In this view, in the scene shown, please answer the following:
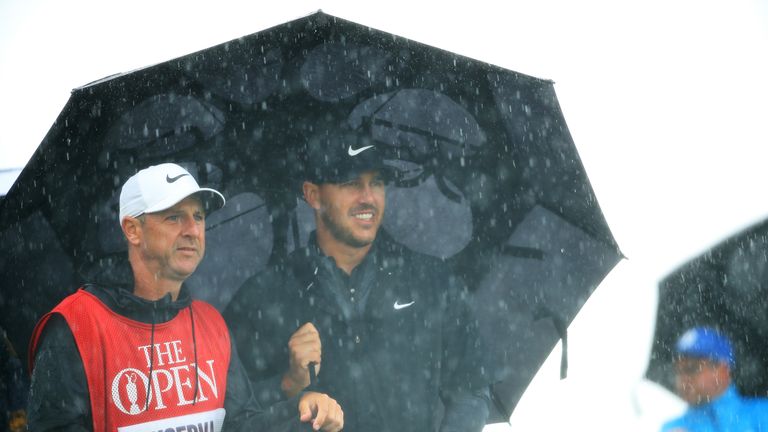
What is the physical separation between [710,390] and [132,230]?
11.4ft

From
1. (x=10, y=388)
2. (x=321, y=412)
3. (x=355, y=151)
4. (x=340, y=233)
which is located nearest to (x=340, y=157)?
(x=355, y=151)

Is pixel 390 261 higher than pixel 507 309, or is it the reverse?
pixel 390 261

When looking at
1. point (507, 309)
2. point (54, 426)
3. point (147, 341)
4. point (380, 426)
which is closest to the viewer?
point (54, 426)

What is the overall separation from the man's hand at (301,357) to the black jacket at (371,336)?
0.10 feet

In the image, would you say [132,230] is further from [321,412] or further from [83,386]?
[321,412]

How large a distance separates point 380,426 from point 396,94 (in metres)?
1.61

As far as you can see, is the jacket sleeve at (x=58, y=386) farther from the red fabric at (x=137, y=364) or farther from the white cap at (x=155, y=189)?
the white cap at (x=155, y=189)

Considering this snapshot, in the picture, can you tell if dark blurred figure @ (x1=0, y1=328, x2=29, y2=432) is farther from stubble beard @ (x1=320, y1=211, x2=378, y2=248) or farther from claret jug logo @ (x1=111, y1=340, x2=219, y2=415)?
stubble beard @ (x1=320, y1=211, x2=378, y2=248)

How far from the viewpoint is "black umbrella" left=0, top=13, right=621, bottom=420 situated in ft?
10.1

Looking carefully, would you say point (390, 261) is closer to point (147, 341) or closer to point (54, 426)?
point (147, 341)

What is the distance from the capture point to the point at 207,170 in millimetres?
3465

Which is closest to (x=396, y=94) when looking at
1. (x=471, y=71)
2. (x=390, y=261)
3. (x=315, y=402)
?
(x=471, y=71)

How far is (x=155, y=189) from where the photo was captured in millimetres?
3316

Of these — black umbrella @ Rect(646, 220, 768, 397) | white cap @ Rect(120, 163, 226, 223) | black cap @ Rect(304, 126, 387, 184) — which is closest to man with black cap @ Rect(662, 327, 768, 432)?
black umbrella @ Rect(646, 220, 768, 397)
